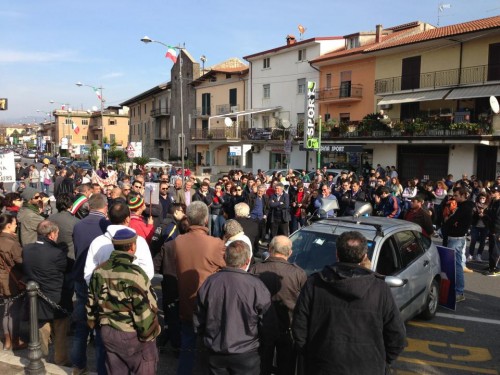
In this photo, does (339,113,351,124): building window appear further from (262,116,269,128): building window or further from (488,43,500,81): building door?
(488,43,500,81): building door

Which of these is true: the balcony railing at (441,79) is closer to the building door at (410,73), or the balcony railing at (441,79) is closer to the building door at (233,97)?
the building door at (410,73)

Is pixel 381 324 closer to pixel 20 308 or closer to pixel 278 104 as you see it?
pixel 20 308

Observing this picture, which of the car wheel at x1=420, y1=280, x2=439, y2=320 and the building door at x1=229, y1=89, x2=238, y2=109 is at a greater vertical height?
the building door at x1=229, y1=89, x2=238, y2=109

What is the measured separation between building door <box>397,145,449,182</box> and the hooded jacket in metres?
25.6

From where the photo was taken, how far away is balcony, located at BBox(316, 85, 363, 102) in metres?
32.0

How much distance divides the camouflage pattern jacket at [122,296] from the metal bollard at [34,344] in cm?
130

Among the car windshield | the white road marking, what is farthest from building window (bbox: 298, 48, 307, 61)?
the car windshield

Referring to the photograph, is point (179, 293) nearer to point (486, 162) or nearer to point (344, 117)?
point (486, 162)

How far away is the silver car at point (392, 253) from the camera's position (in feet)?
17.7

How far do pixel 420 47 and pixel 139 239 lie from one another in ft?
92.7

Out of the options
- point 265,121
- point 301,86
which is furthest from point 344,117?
point 265,121

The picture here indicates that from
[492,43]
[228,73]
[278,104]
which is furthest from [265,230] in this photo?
[228,73]

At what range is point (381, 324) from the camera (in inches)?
112

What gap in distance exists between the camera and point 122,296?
3375 millimetres
